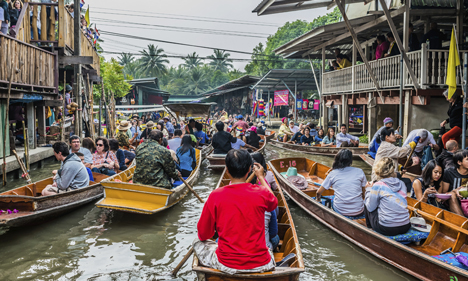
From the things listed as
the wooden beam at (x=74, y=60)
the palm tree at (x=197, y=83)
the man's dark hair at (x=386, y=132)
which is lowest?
the man's dark hair at (x=386, y=132)

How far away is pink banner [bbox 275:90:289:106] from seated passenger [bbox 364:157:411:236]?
23933mm

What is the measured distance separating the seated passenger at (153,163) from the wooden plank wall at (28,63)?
4.31m

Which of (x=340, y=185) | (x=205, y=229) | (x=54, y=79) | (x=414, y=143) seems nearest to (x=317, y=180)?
(x=414, y=143)

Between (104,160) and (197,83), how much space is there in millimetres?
55820

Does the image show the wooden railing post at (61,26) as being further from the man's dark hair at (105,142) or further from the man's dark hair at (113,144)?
the man's dark hair at (105,142)

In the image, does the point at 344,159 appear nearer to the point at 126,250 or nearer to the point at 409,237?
the point at 409,237

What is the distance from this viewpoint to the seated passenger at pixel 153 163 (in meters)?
6.25

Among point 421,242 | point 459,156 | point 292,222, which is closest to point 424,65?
point 459,156

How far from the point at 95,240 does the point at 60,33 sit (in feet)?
26.4

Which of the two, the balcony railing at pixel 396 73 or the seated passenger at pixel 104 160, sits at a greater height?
the balcony railing at pixel 396 73

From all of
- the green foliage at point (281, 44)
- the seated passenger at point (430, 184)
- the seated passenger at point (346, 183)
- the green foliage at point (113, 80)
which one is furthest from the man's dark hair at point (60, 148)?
the green foliage at point (281, 44)

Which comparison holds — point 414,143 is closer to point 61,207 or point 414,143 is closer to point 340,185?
point 340,185

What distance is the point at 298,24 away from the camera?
50094mm

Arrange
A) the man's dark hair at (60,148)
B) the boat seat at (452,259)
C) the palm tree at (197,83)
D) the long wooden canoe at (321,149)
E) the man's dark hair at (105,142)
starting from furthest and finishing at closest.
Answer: the palm tree at (197,83), the long wooden canoe at (321,149), the man's dark hair at (105,142), the man's dark hair at (60,148), the boat seat at (452,259)
